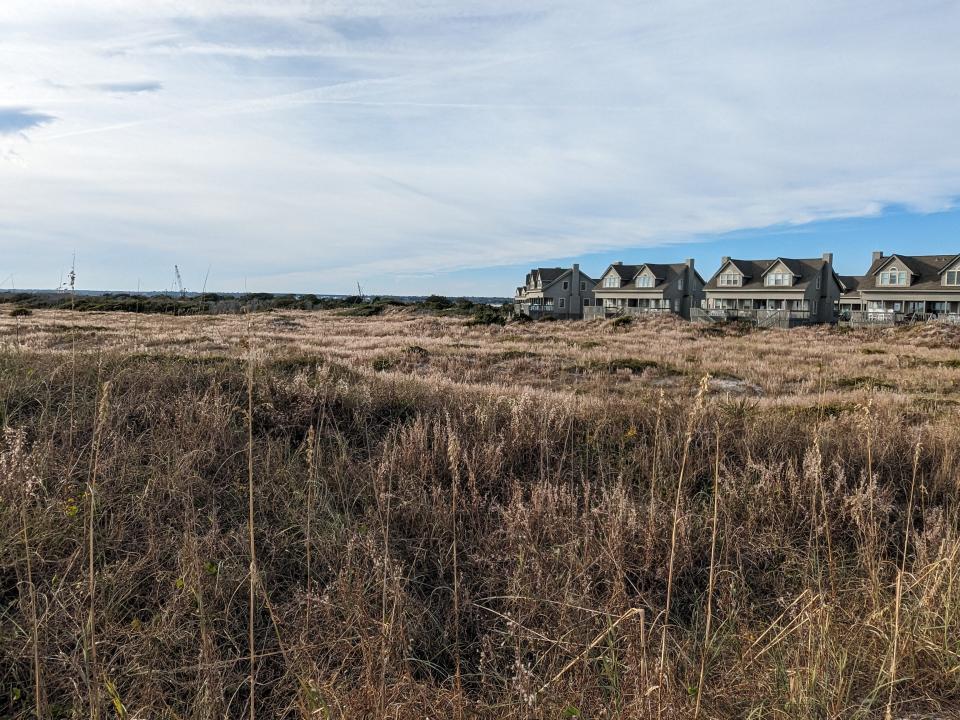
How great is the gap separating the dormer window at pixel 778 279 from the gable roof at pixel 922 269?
717 centimetres

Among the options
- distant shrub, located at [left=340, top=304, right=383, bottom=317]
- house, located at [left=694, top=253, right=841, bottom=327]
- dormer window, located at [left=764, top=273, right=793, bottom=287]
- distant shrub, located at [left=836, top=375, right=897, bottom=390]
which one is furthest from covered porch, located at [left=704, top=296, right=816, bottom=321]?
distant shrub, located at [left=836, top=375, right=897, bottom=390]

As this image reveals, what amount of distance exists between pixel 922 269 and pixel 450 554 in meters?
69.4

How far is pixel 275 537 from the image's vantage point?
4.44 metres

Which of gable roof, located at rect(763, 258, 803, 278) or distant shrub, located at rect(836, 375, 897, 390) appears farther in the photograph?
gable roof, located at rect(763, 258, 803, 278)

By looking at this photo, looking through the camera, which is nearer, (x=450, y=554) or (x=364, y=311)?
(x=450, y=554)

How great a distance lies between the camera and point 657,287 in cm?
7119

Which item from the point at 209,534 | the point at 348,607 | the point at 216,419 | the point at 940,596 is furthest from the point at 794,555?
the point at 216,419

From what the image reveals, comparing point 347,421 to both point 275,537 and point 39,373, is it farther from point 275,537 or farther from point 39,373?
point 39,373

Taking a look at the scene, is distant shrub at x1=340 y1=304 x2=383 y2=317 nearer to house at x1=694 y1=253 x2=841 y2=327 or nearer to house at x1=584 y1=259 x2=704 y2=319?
house at x1=584 y1=259 x2=704 y2=319

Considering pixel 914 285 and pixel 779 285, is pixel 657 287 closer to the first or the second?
pixel 779 285

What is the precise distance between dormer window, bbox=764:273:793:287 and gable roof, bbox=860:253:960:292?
7169 mm

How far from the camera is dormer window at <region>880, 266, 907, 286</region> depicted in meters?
58.8

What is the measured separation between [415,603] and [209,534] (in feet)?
5.03

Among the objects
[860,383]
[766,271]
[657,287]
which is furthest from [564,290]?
[860,383]
